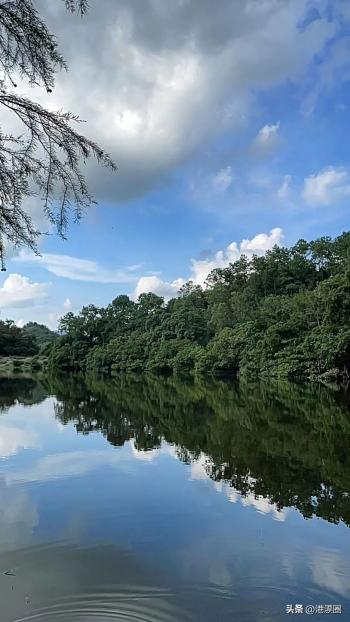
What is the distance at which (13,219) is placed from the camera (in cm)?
380

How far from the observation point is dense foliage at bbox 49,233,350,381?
→ 37.0 m

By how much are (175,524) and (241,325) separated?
47.4m

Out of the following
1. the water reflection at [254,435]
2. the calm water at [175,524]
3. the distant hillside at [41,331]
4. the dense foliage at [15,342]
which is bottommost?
the calm water at [175,524]

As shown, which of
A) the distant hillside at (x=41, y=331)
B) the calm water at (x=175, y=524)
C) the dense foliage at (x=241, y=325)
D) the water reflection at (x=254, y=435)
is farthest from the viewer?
the distant hillside at (x=41, y=331)

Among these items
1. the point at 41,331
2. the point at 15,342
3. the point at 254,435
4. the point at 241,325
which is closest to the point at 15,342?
the point at 15,342

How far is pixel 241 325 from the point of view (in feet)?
179

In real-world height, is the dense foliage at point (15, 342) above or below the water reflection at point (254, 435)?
above

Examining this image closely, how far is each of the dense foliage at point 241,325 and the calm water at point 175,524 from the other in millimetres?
21308

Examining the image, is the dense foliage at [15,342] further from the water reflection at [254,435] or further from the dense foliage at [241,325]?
the water reflection at [254,435]

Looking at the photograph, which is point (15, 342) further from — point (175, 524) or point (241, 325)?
point (175, 524)

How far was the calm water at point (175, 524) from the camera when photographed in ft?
17.0

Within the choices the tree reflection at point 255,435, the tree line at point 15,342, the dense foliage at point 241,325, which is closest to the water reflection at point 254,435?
the tree reflection at point 255,435

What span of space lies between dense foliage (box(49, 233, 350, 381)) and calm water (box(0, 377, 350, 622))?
69.9 ft

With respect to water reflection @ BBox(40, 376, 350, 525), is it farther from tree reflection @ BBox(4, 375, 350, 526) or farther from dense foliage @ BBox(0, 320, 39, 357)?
dense foliage @ BBox(0, 320, 39, 357)
